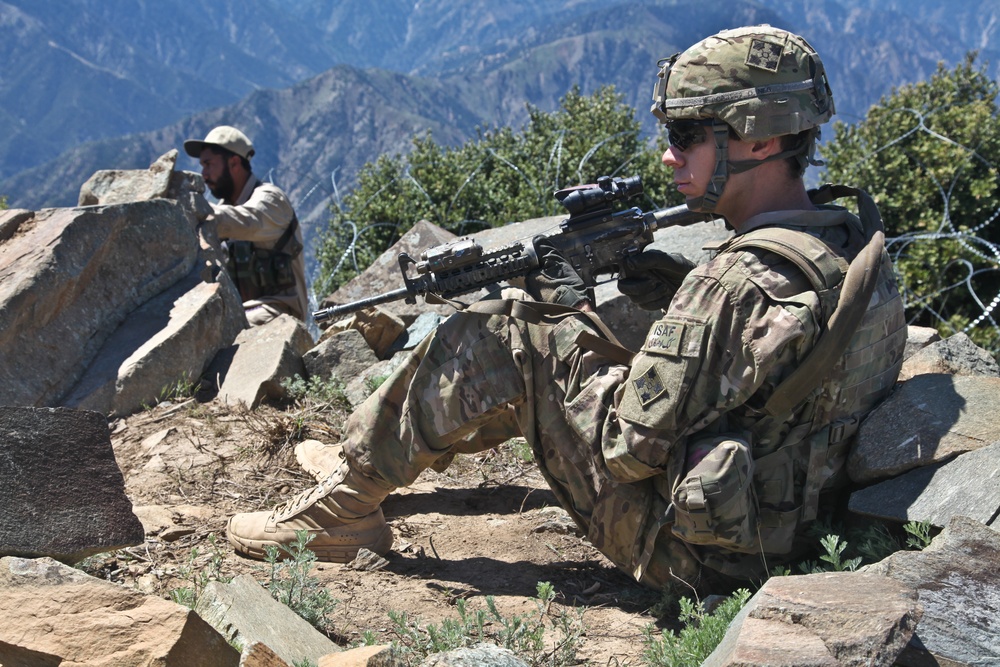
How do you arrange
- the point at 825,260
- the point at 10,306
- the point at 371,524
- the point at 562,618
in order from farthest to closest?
the point at 10,306, the point at 371,524, the point at 562,618, the point at 825,260

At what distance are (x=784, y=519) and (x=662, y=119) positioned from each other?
1.30 m

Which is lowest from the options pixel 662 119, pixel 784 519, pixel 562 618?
pixel 562 618

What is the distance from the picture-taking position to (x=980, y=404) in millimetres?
2832

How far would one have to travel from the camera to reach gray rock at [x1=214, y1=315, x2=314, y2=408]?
5.20m

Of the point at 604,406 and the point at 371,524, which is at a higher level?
the point at 604,406

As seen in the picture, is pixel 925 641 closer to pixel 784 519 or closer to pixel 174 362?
pixel 784 519

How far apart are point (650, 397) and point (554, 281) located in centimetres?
77

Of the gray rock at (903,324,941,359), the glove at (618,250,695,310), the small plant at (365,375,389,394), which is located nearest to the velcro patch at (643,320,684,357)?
the glove at (618,250,695,310)

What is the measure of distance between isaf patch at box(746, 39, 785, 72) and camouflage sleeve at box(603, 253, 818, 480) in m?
0.57

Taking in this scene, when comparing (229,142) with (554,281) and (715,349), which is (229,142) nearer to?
(554,281)

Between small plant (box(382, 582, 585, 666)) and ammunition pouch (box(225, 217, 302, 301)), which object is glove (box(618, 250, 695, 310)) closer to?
small plant (box(382, 582, 585, 666))

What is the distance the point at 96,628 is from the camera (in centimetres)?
223

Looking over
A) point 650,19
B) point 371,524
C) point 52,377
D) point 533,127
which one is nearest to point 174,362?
point 52,377

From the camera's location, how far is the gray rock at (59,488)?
2752 mm
